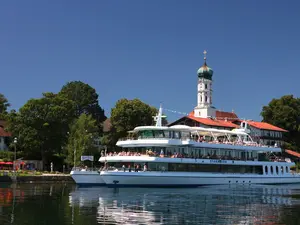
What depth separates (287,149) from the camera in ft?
320

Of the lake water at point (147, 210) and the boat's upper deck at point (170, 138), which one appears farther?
the boat's upper deck at point (170, 138)

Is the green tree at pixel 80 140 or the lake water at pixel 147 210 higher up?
the green tree at pixel 80 140

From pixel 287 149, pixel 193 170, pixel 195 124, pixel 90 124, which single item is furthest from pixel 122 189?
pixel 287 149

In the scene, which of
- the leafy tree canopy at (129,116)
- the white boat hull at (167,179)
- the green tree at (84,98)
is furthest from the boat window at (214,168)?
the green tree at (84,98)

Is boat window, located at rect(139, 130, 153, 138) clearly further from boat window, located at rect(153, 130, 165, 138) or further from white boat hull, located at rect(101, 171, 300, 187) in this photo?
white boat hull, located at rect(101, 171, 300, 187)

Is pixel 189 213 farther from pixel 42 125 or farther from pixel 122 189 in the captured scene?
pixel 42 125

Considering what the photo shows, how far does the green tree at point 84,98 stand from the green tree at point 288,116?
128ft

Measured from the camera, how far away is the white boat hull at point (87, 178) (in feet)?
168

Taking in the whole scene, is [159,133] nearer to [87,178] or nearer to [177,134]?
[177,134]

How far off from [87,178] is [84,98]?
4442 centimetres

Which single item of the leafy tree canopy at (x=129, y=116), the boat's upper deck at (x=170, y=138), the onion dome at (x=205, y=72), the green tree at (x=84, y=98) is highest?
the onion dome at (x=205, y=72)

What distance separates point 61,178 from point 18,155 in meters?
13.1

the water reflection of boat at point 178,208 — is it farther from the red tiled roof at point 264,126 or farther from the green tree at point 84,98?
the red tiled roof at point 264,126

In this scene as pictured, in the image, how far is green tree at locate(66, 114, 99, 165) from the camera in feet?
232
